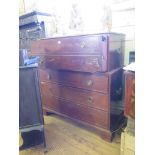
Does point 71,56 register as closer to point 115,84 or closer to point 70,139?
point 115,84

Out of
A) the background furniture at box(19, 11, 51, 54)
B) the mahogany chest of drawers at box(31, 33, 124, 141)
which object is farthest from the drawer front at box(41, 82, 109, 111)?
the background furniture at box(19, 11, 51, 54)

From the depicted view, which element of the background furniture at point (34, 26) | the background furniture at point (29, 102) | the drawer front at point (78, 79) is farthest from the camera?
the background furniture at point (34, 26)

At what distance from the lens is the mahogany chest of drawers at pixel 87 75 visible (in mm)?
1503

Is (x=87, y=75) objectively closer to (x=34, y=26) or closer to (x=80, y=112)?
(x=80, y=112)

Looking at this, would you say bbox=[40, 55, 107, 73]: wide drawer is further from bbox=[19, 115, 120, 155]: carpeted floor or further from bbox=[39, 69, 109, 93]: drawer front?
bbox=[19, 115, 120, 155]: carpeted floor

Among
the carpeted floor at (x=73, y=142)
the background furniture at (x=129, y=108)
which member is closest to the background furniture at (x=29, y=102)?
the carpeted floor at (x=73, y=142)

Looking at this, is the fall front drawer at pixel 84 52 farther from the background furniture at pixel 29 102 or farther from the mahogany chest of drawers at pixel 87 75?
the background furniture at pixel 29 102

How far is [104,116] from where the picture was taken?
1599 millimetres

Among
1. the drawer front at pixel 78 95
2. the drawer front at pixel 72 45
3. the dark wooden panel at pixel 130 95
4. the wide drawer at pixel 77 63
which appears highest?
the drawer front at pixel 72 45

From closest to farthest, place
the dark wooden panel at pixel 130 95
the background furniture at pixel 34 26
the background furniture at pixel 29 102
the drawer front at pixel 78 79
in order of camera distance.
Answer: the dark wooden panel at pixel 130 95
the background furniture at pixel 29 102
the drawer front at pixel 78 79
the background furniture at pixel 34 26

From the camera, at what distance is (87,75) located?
5.41 feet

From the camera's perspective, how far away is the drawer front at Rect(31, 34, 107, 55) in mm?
1458

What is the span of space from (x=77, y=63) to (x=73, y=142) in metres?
0.70
